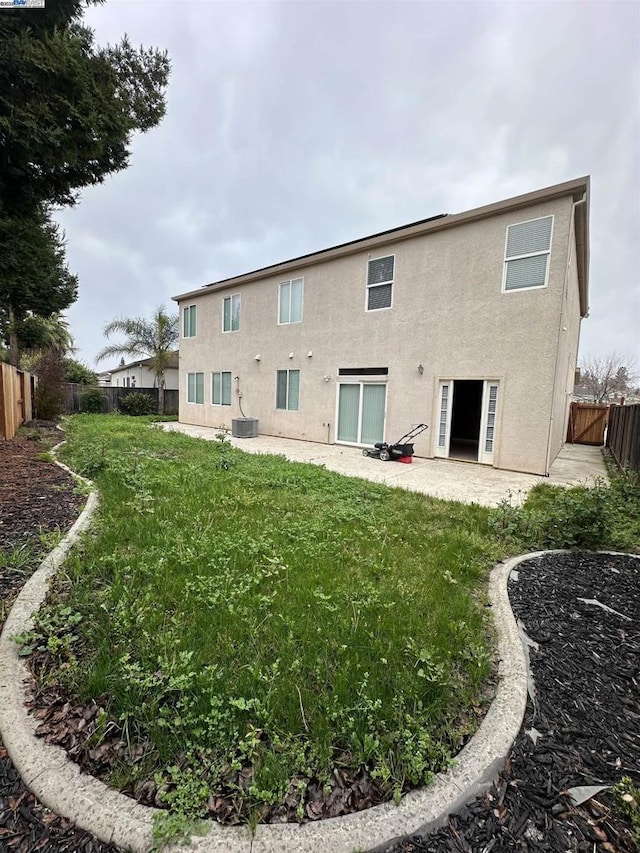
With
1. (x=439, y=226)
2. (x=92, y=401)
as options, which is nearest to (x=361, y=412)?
(x=439, y=226)

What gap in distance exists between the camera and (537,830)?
4.31 feet

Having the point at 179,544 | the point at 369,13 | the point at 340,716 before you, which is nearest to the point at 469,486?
the point at 179,544

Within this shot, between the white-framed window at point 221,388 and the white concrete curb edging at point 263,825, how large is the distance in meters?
13.3

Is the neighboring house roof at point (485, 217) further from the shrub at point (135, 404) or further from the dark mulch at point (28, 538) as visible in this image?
the shrub at point (135, 404)

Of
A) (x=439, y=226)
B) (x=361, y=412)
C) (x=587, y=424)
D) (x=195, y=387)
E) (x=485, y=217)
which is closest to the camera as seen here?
(x=485, y=217)

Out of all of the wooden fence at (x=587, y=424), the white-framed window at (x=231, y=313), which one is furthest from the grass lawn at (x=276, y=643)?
the wooden fence at (x=587, y=424)

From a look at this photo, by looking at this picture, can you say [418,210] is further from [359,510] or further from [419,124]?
[359,510]

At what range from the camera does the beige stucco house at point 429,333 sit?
7.63 metres

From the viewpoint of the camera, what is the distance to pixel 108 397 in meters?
19.7

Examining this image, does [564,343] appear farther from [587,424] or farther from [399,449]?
[587,424]

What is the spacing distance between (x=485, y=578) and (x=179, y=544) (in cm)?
278

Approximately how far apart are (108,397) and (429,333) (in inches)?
693

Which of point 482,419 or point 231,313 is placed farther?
point 231,313

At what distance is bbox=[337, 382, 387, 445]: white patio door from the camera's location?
10.3m
